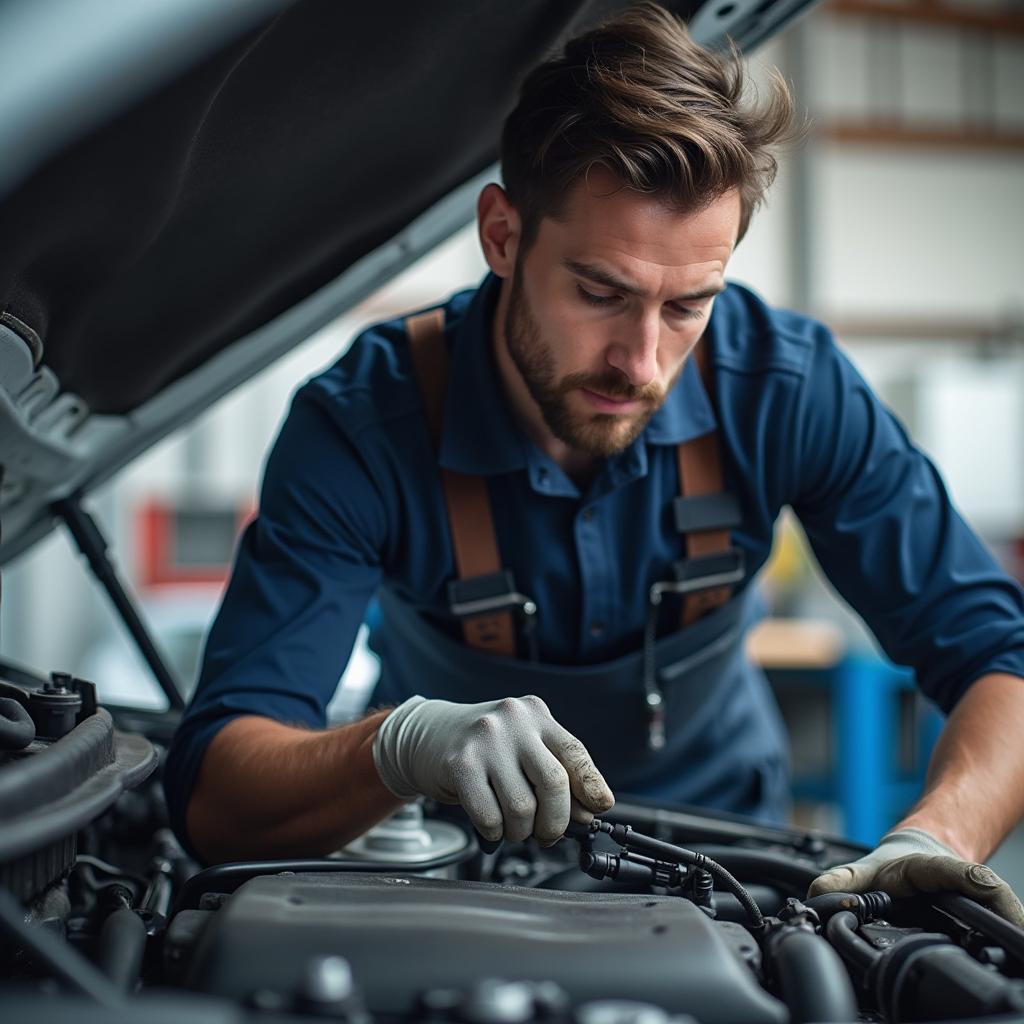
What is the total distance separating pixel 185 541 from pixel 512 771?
14.4 feet

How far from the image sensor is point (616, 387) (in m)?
1.09

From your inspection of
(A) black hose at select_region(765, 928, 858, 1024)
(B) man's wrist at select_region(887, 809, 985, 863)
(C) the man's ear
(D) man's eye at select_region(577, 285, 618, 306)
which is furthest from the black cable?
(C) the man's ear

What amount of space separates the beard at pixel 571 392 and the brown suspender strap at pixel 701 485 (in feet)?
0.32

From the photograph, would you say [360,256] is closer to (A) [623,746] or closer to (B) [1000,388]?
(A) [623,746]

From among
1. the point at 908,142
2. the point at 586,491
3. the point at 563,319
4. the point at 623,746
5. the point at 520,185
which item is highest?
the point at 908,142

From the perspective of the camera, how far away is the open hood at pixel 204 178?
21.0 inches

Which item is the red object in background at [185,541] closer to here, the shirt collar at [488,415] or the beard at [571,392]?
the shirt collar at [488,415]

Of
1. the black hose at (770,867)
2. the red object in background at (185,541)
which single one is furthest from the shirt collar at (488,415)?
the red object in background at (185,541)

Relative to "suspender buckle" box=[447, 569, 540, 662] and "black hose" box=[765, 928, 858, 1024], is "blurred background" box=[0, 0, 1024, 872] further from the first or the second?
"black hose" box=[765, 928, 858, 1024]

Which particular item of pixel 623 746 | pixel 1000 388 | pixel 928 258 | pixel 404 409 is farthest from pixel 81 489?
pixel 928 258

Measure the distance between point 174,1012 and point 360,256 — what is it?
98cm

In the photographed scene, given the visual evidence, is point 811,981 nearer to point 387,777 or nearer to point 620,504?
point 387,777

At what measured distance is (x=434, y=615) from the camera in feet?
4.20

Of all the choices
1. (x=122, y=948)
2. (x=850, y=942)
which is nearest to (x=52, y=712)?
(x=122, y=948)
